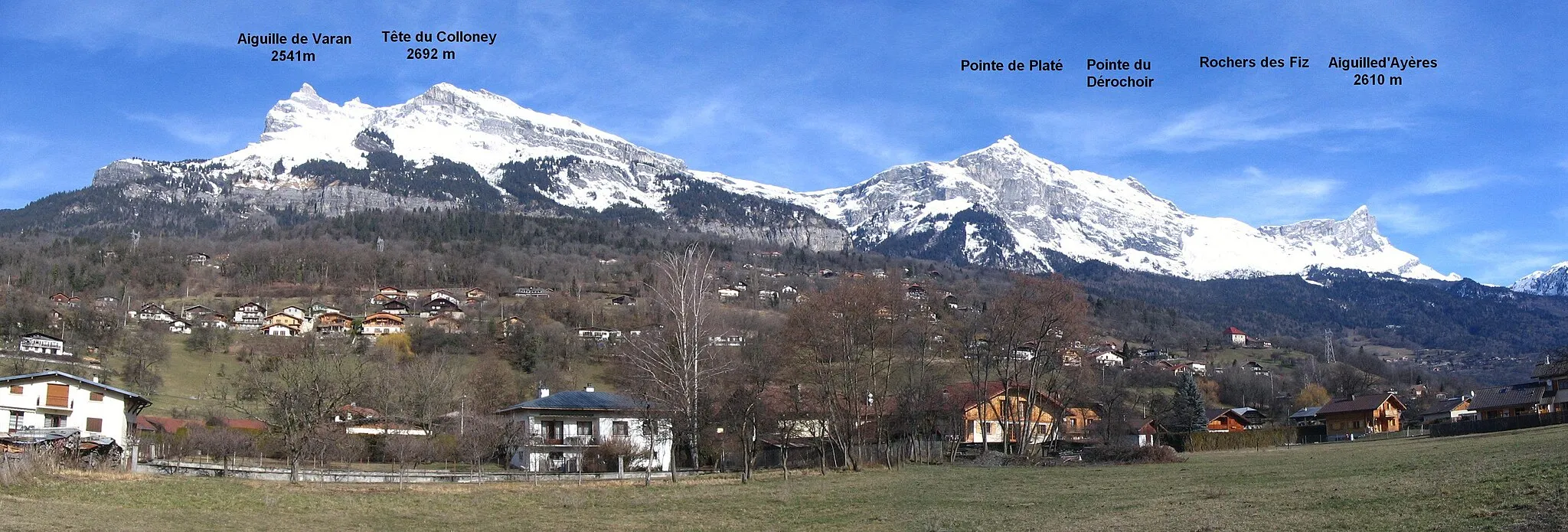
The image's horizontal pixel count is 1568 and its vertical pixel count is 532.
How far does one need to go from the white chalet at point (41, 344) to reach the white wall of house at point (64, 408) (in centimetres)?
4474

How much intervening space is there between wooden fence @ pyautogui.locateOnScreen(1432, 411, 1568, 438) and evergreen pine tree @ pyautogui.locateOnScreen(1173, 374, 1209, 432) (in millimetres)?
24811

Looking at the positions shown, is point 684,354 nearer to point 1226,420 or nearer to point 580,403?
point 580,403

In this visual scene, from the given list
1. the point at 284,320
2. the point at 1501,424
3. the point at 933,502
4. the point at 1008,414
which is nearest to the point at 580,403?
the point at 1008,414

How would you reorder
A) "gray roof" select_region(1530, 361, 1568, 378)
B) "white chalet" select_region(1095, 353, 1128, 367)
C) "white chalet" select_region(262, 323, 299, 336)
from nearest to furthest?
"gray roof" select_region(1530, 361, 1568, 378)
"white chalet" select_region(262, 323, 299, 336)
"white chalet" select_region(1095, 353, 1128, 367)

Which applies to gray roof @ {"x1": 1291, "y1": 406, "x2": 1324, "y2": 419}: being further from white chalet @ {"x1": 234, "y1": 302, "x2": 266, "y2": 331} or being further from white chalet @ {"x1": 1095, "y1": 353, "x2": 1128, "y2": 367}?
white chalet @ {"x1": 234, "y1": 302, "x2": 266, "y2": 331}

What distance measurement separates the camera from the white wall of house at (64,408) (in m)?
54.3

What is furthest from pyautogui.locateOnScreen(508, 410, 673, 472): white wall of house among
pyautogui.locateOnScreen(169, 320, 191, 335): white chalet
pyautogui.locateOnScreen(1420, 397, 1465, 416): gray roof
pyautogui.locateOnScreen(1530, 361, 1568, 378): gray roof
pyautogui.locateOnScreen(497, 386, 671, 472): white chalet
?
pyautogui.locateOnScreen(169, 320, 191, 335): white chalet

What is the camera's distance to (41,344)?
98.0m

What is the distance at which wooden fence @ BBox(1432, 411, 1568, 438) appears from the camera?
55719 millimetres

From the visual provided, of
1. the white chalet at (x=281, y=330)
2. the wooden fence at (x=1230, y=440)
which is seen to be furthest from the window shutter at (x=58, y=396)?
the white chalet at (x=281, y=330)

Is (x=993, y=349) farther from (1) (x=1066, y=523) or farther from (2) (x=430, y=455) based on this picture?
(1) (x=1066, y=523)

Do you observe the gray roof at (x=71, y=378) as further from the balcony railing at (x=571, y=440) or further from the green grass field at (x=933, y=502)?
the green grass field at (x=933, y=502)

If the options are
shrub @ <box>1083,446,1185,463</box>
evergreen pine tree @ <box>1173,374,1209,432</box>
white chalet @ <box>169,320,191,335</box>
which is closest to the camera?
shrub @ <box>1083,446,1185,463</box>

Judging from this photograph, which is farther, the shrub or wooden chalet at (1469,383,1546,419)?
wooden chalet at (1469,383,1546,419)
